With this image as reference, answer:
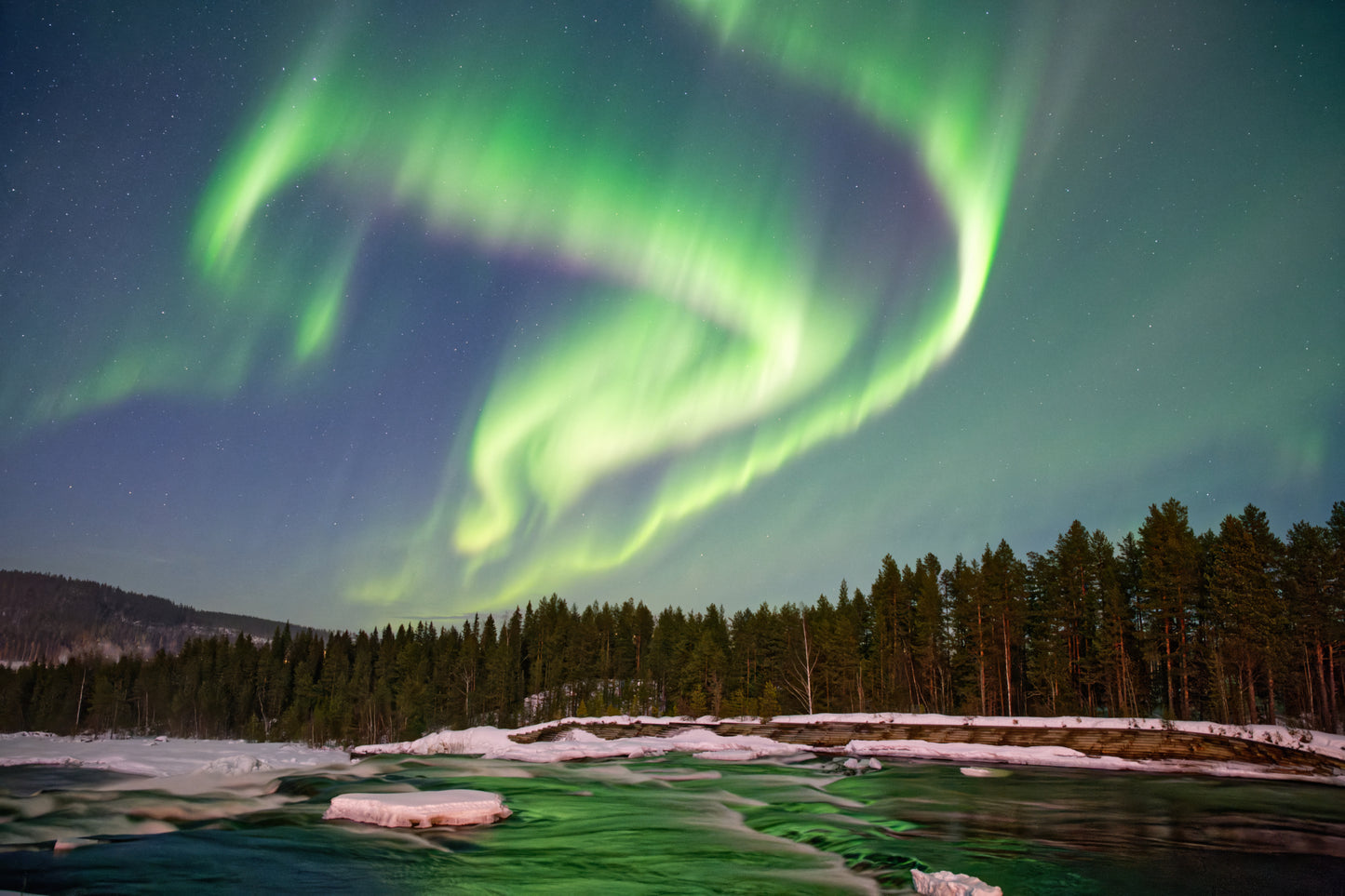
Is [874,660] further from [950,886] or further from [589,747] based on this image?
[950,886]

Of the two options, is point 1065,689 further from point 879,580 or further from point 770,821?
point 770,821

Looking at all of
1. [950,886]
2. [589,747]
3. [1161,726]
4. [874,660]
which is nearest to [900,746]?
[1161,726]

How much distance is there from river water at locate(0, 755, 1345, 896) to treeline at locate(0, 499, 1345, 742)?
2761cm

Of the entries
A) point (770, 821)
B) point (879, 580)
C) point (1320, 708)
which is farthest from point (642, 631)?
point (770, 821)

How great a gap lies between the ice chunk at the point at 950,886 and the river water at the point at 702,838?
79 cm

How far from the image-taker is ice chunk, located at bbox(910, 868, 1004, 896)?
13.9m

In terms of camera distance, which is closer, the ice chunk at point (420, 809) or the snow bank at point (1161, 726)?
the ice chunk at point (420, 809)

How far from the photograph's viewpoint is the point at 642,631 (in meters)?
129

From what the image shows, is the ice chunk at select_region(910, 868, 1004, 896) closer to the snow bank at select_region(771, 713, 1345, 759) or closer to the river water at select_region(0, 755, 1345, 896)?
the river water at select_region(0, 755, 1345, 896)

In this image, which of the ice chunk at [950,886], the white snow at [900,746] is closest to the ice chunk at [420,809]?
the ice chunk at [950,886]

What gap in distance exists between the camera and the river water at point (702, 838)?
1705 centimetres

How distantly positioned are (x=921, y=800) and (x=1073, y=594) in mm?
48034

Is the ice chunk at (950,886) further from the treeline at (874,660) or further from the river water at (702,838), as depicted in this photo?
the treeline at (874,660)

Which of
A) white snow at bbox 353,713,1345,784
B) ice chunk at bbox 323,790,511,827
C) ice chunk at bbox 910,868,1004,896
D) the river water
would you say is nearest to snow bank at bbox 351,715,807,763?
white snow at bbox 353,713,1345,784
